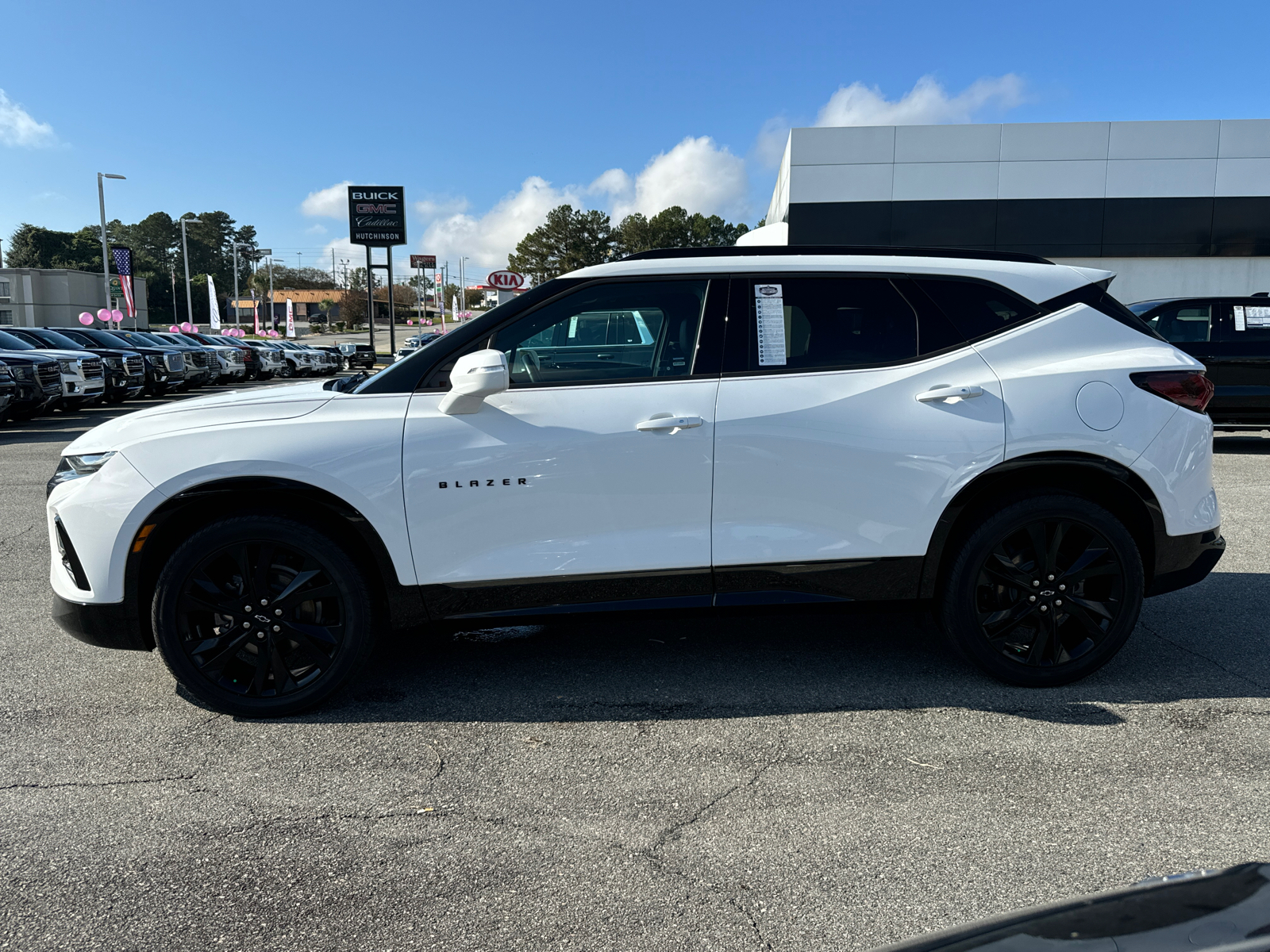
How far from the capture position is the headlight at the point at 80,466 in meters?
3.55

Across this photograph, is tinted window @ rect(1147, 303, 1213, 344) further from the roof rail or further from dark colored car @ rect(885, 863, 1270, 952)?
dark colored car @ rect(885, 863, 1270, 952)

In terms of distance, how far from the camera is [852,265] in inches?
152

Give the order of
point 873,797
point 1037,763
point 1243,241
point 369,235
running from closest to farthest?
point 873,797
point 1037,763
point 1243,241
point 369,235

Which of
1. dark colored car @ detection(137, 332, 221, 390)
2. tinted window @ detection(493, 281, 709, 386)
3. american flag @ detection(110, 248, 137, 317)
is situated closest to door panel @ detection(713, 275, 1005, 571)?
tinted window @ detection(493, 281, 709, 386)

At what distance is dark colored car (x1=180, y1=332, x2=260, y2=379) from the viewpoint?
28.8 meters

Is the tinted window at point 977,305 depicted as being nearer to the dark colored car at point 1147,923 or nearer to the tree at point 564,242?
the dark colored car at point 1147,923

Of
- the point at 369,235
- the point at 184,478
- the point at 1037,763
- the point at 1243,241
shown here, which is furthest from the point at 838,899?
the point at 369,235

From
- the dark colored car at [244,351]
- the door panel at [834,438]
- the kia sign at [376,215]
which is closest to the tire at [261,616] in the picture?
the door panel at [834,438]

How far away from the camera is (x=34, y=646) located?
14.7ft

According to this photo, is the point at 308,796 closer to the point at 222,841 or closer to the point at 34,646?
the point at 222,841

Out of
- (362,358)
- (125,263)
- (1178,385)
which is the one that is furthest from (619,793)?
(125,263)

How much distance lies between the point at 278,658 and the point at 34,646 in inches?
69.8

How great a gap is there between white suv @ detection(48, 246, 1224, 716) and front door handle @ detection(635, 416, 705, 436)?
1cm

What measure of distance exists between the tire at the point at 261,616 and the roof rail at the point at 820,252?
1.76 meters
